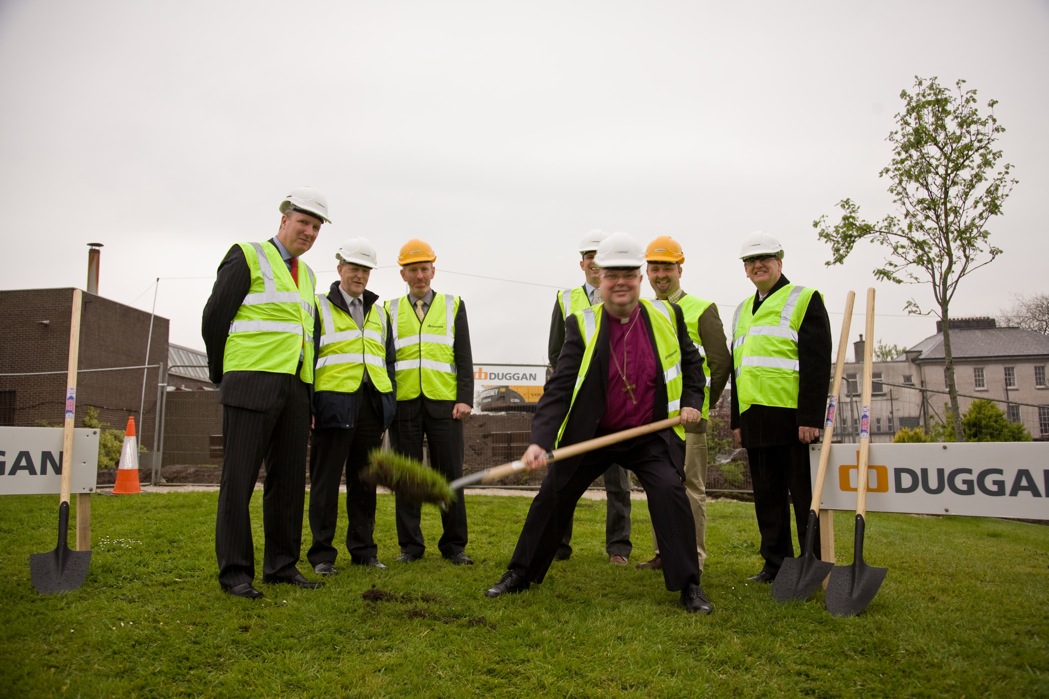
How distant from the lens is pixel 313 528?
5.83 meters

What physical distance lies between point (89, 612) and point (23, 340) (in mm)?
27438

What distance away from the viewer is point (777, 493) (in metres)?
5.48

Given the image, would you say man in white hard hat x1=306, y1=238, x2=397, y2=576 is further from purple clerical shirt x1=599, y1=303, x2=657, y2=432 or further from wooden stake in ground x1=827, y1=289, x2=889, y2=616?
wooden stake in ground x1=827, y1=289, x2=889, y2=616

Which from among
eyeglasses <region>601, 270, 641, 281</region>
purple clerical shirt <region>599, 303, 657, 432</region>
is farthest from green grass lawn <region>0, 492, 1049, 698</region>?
eyeglasses <region>601, 270, 641, 281</region>

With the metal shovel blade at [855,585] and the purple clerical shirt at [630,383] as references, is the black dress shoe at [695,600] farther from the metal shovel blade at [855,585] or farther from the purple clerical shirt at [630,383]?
the purple clerical shirt at [630,383]

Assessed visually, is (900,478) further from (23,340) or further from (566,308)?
(23,340)

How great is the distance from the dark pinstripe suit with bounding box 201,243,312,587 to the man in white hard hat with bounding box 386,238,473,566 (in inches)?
43.7

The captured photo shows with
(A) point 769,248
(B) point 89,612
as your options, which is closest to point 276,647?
(B) point 89,612

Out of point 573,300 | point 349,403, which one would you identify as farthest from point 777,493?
point 349,403

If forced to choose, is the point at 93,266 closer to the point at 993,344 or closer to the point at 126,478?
the point at 126,478

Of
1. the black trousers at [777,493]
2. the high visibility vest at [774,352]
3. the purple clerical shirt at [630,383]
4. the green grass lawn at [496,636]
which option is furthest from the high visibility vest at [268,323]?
the black trousers at [777,493]

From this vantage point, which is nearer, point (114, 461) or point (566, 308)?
A: point (566, 308)

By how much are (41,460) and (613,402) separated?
3.76 metres

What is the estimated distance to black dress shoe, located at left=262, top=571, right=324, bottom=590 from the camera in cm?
507
